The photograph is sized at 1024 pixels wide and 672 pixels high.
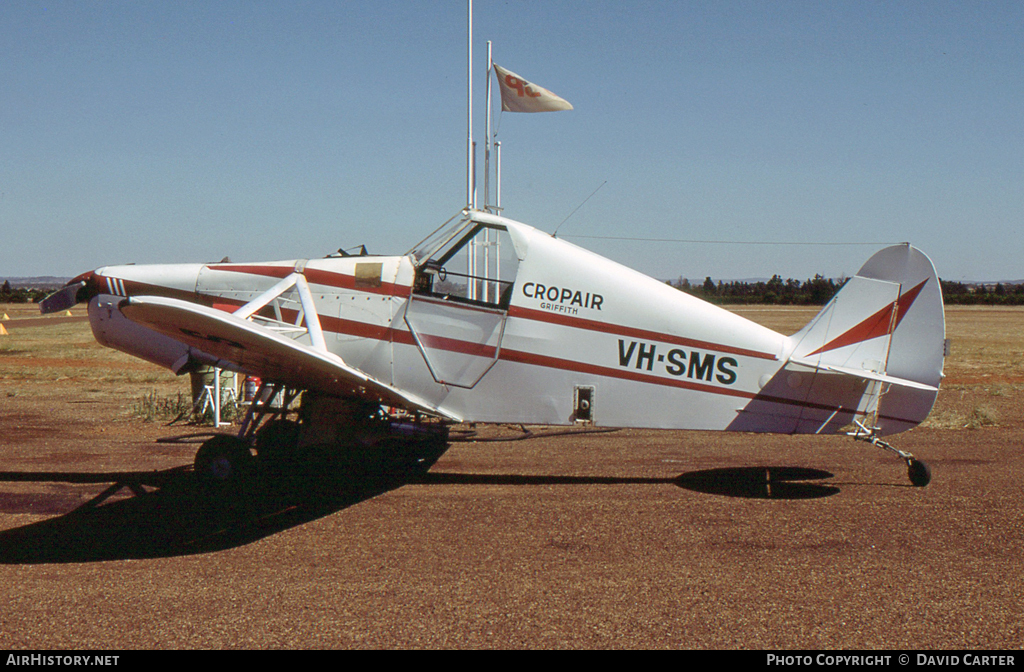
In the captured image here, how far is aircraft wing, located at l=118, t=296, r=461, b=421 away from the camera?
210 inches

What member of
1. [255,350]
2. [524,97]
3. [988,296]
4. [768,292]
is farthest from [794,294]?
[255,350]

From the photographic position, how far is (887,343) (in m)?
7.24

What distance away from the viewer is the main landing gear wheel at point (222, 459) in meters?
7.16

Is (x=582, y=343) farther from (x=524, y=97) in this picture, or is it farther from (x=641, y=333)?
(x=524, y=97)

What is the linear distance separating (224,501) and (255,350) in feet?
6.23

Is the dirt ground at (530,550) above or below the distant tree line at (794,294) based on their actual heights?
below

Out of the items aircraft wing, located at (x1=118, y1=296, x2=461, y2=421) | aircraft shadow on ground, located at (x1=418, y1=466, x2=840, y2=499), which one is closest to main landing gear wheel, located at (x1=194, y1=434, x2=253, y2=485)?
aircraft wing, located at (x1=118, y1=296, x2=461, y2=421)

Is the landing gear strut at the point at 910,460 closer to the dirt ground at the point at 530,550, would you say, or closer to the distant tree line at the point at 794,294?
the dirt ground at the point at 530,550

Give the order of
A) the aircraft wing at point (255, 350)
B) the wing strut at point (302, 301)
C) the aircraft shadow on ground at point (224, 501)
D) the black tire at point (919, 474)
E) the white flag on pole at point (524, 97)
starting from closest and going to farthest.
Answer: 1. the aircraft wing at point (255, 350)
2. the aircraft shadow on ground at point (224, 501)
3. the wing strut at point (302, 301)
4. the black tire at point (919, 474)
5. the white flag on pole at point (524, 97)

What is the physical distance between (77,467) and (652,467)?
6.63m

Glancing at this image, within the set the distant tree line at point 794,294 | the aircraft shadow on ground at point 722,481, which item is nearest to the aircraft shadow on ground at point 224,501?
the aircraft shadow on ground at point 722,481

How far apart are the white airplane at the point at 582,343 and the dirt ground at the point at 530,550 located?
31.3 inches

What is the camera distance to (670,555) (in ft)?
18.2
